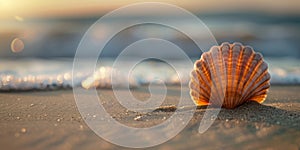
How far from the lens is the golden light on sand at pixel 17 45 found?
418 inches

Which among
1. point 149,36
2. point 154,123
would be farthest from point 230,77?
point 149,36

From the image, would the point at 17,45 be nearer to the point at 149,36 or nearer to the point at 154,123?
the point at 149,36

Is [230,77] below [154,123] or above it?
above

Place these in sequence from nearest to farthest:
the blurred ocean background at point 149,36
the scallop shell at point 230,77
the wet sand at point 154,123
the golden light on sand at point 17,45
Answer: the wet sand at point 154,123 < the scallop shell at point 230,77 < the blurred ocean background at point 149,36 < the golden light on sand at point 17,45

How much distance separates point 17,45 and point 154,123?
919cm

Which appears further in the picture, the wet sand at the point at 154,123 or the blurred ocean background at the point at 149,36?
the blurred ocean background at the point at 149,36

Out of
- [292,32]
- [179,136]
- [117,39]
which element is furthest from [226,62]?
[292,32]

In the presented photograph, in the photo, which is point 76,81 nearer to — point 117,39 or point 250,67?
point 250,67

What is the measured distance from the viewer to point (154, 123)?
2.97 m

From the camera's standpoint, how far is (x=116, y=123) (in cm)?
302

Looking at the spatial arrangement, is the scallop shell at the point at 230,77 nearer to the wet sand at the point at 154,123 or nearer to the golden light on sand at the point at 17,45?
the wet sand at the point at 154,123

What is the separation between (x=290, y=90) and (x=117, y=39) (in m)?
7.41

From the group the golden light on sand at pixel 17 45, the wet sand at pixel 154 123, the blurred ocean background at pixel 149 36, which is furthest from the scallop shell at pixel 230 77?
the golden light on sand at pixel 17 45

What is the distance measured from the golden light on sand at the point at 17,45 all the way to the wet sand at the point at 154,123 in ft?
23.2
